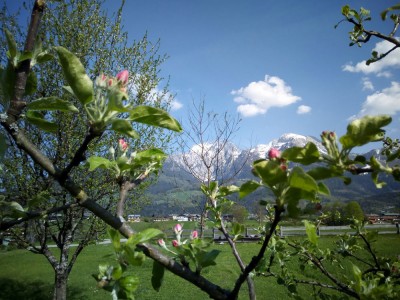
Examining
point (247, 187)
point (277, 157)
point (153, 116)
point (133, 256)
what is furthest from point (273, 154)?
point (133, 256)

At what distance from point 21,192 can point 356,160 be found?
8.86 meters

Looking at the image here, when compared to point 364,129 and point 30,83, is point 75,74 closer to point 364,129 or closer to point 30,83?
point 30,83

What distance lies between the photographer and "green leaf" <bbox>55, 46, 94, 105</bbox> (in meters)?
0.84

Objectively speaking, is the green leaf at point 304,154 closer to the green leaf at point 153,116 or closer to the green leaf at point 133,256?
the green leaf at point 153,116

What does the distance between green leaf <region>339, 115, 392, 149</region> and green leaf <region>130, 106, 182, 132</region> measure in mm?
541

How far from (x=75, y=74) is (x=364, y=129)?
854 millimetres

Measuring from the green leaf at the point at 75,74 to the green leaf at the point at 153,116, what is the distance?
0.15m

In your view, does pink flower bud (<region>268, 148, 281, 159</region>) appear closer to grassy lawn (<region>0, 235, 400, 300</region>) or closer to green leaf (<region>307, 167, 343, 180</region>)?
green leaf (<region>307, 167, 343, 180</region>)

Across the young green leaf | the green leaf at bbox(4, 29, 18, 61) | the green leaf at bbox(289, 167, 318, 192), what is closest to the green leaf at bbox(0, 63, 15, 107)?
the green leaf at bbox(4, 29, 18, 61)

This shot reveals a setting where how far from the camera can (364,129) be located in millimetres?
771

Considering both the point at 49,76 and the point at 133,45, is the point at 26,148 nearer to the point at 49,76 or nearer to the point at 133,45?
the point at 49,76

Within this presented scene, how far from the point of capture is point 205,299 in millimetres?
11289

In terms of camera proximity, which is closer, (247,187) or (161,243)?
(247,187)

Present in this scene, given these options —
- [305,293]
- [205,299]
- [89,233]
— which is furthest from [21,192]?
[305,293]
